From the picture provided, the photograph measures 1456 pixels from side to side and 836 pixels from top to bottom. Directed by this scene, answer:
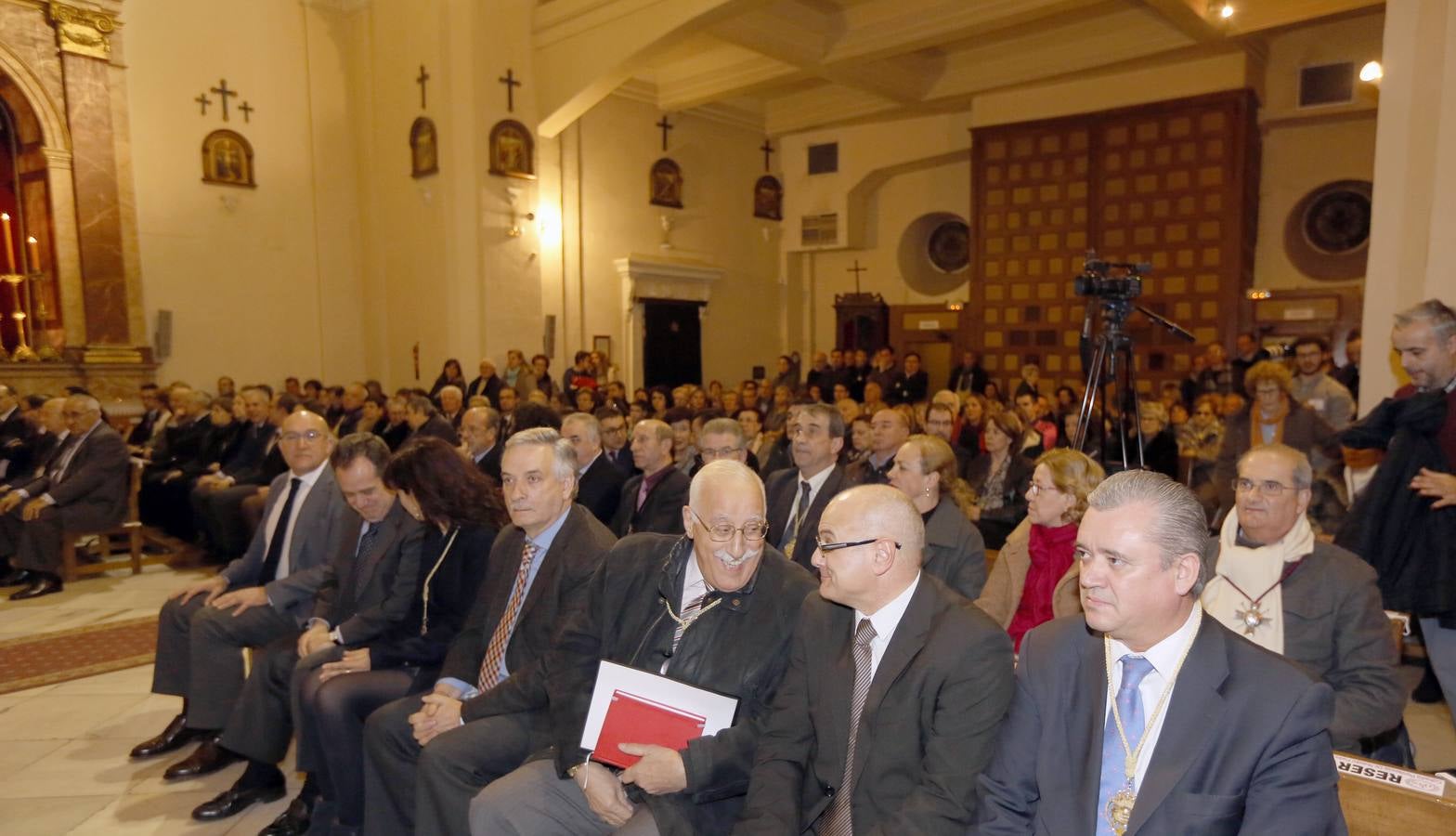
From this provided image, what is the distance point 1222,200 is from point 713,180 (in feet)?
23.5

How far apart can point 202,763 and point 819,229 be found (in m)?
12.1

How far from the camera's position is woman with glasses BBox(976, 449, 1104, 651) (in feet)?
8.71

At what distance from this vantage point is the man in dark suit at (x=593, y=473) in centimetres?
436

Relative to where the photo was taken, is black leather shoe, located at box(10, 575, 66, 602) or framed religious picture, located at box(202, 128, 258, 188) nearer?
black leather shoe, located at box(10, 575, 66, 602)

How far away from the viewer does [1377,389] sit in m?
4.38

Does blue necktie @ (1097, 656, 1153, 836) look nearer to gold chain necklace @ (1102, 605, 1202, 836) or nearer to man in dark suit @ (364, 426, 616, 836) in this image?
gold chain necklace @ (1102, 605, 1202, 836)

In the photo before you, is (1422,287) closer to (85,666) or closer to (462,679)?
(462,679)

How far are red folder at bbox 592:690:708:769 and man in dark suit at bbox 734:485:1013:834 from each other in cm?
19

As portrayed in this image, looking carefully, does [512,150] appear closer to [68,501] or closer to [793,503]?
[68,501]

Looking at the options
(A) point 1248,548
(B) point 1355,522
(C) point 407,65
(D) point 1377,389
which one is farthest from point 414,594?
(C) point 407,65

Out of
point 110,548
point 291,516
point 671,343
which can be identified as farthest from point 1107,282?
point 671,343

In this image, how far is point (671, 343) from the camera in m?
12.8

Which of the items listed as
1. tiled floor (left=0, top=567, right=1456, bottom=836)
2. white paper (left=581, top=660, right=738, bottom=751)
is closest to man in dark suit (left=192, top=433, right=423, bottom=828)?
tiled floor (left=0, top=567, right=1456, bottom=836)

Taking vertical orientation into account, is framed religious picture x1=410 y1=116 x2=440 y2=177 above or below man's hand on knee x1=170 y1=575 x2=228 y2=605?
above
